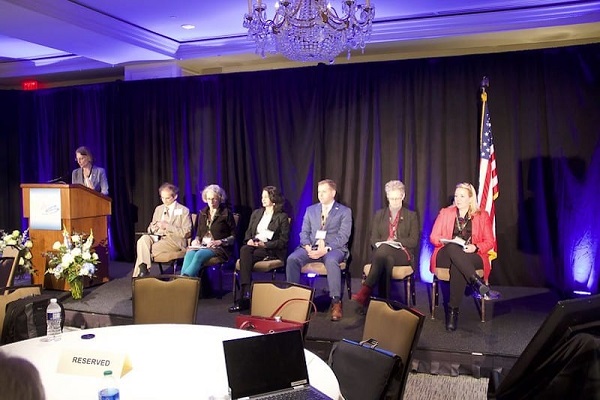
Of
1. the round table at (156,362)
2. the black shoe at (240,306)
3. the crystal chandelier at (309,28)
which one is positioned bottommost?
the black shoe at (240,306)

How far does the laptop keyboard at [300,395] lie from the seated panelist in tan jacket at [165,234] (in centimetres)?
391

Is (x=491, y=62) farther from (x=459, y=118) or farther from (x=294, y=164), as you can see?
(x=294, y=164)

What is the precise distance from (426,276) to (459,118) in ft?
5.73

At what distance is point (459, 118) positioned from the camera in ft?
20.0

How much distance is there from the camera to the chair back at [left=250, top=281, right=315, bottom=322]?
3193 millimetres

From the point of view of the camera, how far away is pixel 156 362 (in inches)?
91.3

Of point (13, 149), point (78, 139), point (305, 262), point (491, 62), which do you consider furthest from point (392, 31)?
point (13, 149)

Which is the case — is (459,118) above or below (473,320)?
above

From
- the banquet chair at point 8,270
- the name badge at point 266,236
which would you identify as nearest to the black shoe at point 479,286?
the name badge at point 266,236

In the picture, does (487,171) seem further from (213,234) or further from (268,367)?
(268,367)

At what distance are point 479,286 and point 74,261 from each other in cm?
376

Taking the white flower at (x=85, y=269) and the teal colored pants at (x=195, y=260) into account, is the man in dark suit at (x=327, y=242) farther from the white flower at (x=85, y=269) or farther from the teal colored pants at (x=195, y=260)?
Answer: the white flower at (x=85, y=269)

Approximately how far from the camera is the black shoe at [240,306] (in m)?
5.19

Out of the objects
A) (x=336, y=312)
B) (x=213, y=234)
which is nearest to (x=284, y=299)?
(x=336, y=312)
